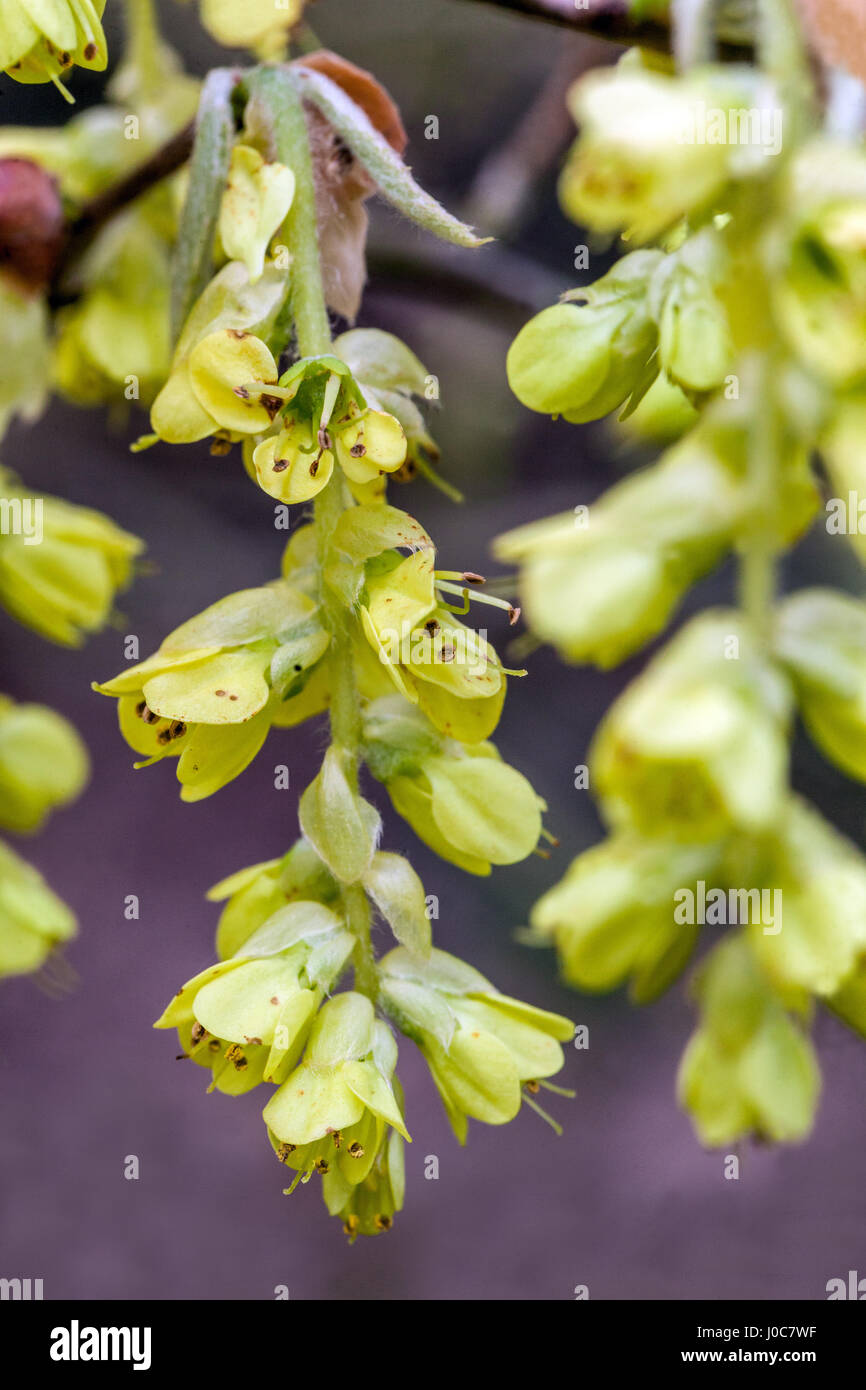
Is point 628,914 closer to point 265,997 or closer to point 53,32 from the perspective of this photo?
point 265,997

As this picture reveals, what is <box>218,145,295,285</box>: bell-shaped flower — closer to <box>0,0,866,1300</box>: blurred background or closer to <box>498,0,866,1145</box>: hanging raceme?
<box>498,0,866,1145</box>: hanging raceme

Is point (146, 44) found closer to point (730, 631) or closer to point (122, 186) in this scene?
point (122, 186)

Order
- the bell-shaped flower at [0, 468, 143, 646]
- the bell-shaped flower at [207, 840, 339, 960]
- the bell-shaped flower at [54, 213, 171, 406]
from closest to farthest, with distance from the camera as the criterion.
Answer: the bell-shaped flower at [207, 840, 339, 960]
the bell-shaped flower at [0, 468, 143, 646]
the bell-shaped flower at [54, 213, 171, 406]

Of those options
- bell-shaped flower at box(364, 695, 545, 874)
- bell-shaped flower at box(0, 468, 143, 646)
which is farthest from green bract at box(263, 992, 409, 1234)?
bell-shaped flower at box(0, 468, 143, 646)
